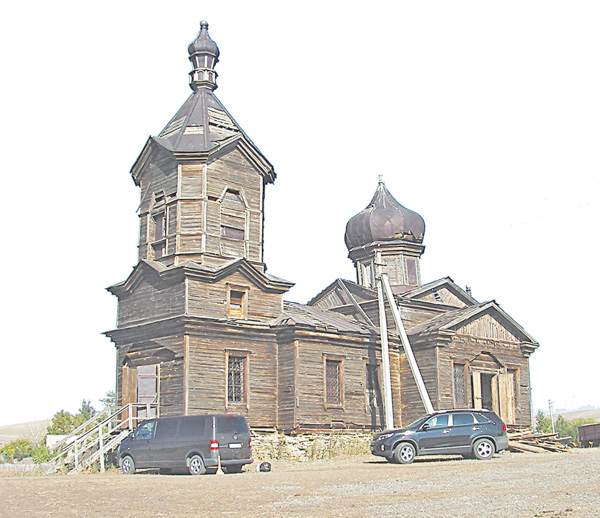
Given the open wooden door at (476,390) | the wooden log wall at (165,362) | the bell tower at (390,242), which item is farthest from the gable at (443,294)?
the wooden log wall at (165,362)

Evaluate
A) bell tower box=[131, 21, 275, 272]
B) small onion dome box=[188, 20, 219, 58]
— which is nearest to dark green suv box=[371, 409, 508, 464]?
bell tower box=[131, 21, 275, 272]

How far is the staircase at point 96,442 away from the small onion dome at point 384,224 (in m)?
16.7

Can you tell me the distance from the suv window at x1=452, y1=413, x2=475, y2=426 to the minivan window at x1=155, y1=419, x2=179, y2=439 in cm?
797

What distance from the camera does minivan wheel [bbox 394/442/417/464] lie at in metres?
21.4

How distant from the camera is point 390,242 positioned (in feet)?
129

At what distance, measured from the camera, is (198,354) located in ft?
87.5

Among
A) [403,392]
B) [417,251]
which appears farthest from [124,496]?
[417,251]

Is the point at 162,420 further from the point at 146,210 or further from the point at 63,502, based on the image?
the point at 146,210

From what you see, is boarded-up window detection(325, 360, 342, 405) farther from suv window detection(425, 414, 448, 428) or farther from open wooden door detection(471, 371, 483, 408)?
suv window detection(425, 414, 448, 428)

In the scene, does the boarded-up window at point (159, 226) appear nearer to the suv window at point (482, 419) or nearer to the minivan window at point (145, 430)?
the minivan window at point (145, 430)

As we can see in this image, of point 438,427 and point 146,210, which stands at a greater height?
point 146,210

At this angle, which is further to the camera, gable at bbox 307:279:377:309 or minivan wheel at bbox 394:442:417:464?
gable at bbox 307:279:377:309

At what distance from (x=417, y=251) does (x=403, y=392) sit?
926cm

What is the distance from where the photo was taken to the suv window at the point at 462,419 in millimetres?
22219
